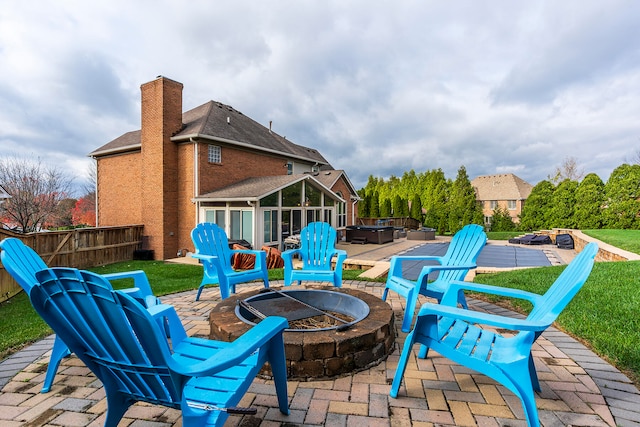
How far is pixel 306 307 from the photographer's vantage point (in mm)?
3277

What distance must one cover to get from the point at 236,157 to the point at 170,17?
23.6 feet

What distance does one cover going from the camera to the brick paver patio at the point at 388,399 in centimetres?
176

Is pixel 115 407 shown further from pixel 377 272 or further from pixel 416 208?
pixel 416 208

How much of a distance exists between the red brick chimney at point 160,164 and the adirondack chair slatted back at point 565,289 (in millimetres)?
12763

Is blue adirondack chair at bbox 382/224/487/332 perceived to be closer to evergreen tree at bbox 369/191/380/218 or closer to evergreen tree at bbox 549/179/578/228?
evergreen tree at bbox 549/179/578/228

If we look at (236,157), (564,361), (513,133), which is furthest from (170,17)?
(513,133)

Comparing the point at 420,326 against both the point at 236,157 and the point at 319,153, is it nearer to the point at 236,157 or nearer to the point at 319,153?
the point at 236,157

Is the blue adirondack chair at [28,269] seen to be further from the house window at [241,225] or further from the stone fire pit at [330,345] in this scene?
the house window at [241,225]

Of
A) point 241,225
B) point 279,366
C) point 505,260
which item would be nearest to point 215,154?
point 241,225

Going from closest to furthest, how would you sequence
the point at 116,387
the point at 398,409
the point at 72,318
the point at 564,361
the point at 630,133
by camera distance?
the point at 72,318
the point at 116,387
the point at 398,409
the point at 564,361
the point at 630,133

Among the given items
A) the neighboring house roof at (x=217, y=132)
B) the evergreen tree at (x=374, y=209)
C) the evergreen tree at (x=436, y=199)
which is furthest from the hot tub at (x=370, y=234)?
the evergreen tree at (x=374, y=209)

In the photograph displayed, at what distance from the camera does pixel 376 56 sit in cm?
1005

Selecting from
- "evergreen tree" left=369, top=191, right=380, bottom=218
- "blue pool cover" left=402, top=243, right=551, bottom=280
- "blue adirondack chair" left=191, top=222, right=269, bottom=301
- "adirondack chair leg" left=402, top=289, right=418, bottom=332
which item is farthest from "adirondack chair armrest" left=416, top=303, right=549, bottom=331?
"evergreen tree" left=369, top=191, right=380, bottom=218

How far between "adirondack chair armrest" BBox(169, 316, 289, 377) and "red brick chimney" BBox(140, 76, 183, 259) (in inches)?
478
